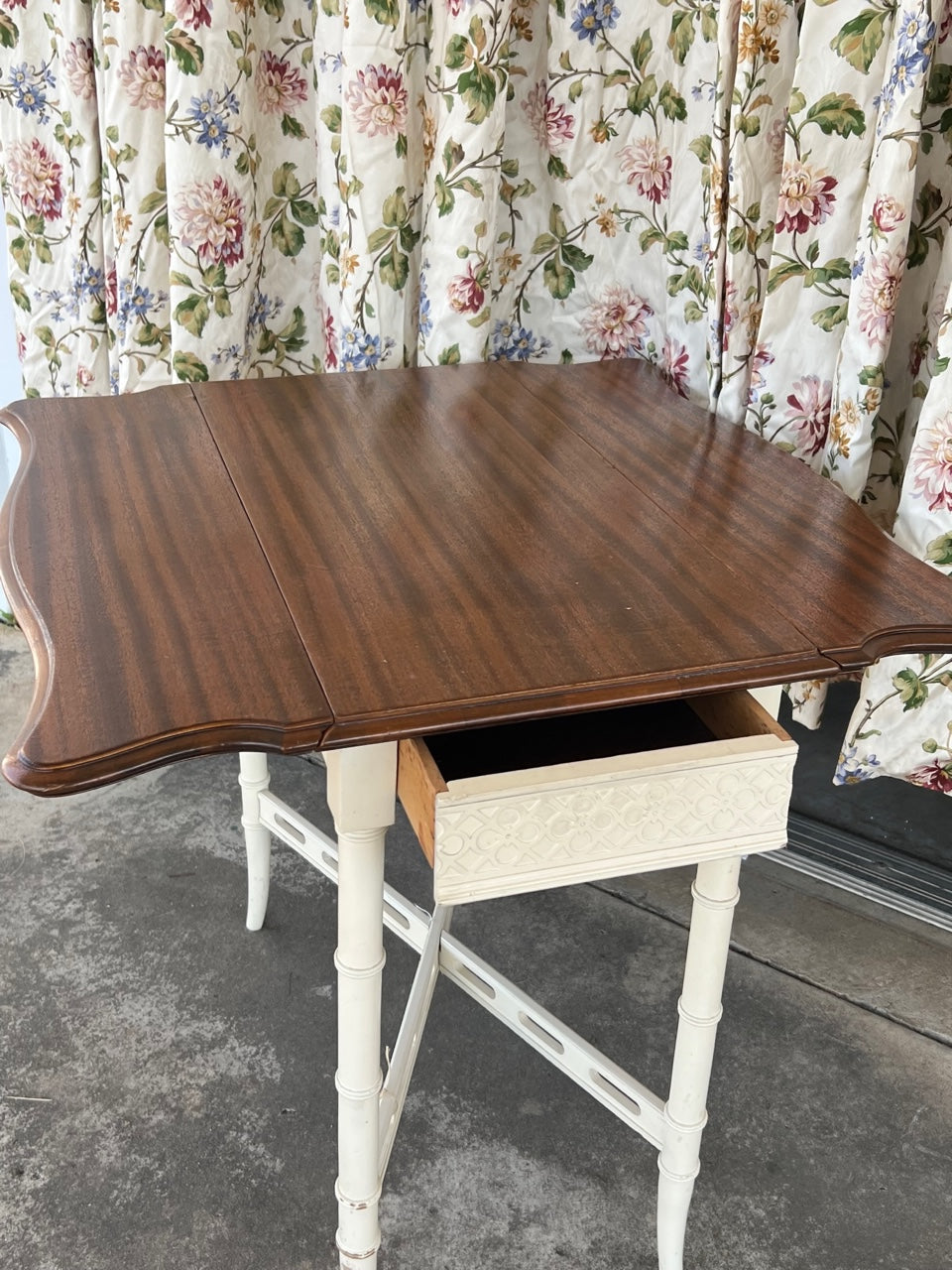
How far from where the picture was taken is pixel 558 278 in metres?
1.54

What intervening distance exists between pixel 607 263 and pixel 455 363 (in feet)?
0.77

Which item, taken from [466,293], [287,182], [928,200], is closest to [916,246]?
[928,200]

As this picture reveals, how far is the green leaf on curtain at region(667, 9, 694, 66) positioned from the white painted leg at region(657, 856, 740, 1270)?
0.88m

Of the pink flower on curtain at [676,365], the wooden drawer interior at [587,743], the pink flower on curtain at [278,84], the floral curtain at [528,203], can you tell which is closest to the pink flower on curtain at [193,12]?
the floral curtain at [528,203]

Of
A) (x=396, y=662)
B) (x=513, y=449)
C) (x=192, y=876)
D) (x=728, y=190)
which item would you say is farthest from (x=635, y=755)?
(x=192, y=876)

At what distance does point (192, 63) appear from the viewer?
1422mm

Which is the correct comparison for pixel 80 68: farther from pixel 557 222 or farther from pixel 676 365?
pixel 676 365

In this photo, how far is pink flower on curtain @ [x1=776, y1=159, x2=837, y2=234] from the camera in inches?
45.6

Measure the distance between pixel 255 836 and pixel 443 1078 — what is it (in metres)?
0.37

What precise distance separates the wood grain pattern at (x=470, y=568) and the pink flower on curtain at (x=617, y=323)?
0.30 metres

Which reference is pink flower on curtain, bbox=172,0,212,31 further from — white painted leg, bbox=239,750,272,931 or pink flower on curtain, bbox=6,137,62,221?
white painted leg, bbox=239,750,272,931

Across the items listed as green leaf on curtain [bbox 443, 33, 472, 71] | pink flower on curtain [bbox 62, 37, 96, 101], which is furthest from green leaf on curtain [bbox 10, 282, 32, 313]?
green leaf on curtain [bbox 443, 33, 472, 71]

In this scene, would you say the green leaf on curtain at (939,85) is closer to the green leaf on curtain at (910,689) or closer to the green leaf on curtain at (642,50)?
the green leaf on curtain at (642,50)

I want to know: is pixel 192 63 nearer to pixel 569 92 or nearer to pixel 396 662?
pixel 569 92
